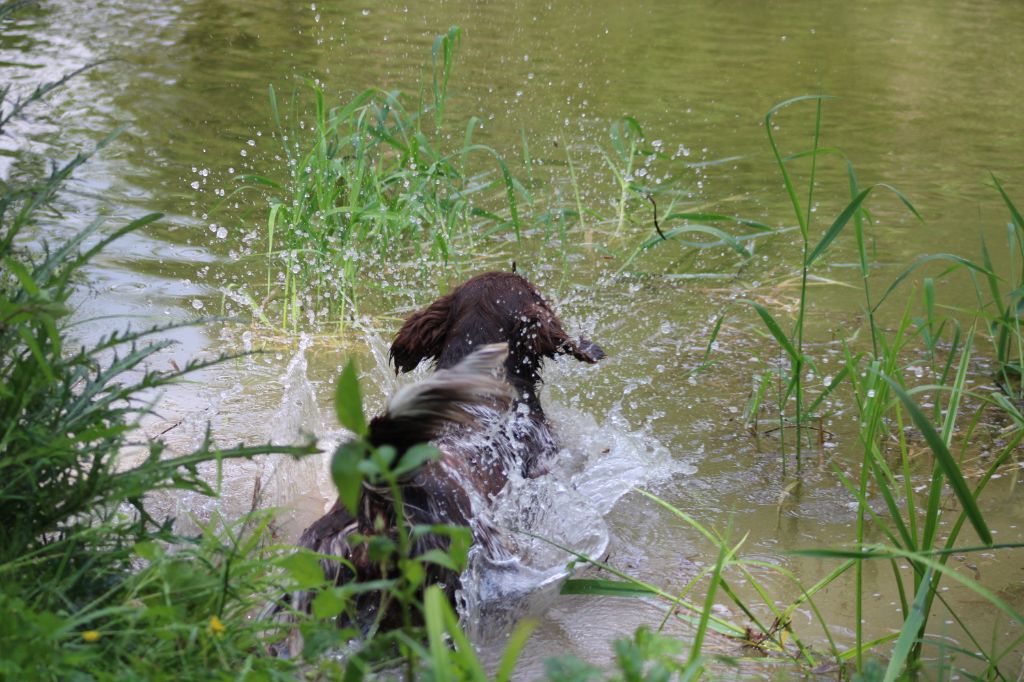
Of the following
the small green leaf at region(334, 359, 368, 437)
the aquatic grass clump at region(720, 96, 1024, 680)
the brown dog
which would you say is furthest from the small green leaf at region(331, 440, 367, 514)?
the aquatic grass clump at region(720, 96, 1024, 680)

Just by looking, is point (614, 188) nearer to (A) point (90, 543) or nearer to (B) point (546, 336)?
(B) point (546, 336)

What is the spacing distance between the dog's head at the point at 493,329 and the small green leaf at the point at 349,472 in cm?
233

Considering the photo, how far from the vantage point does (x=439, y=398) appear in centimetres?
209

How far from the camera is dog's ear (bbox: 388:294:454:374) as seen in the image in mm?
4113

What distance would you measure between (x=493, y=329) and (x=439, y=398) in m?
1.93

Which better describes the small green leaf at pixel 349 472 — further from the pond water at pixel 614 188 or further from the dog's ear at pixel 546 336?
the dog's ear at pixel 546 336

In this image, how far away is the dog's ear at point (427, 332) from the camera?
4.11 m

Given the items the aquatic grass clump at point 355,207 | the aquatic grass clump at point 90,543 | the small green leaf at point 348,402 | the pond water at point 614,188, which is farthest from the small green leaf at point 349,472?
the aquatic grass clump at point 355,207

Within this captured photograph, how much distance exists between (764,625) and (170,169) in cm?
564

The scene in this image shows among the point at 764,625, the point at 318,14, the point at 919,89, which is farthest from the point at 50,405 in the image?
the point at 318,14

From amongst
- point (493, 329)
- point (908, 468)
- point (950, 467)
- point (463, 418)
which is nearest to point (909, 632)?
point (950, 467)

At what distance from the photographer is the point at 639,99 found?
32.8 feet

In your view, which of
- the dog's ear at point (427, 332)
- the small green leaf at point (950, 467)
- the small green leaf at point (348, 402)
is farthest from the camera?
the dog's ear at point (427, 332)

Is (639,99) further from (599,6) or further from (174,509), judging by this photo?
(174,509)
